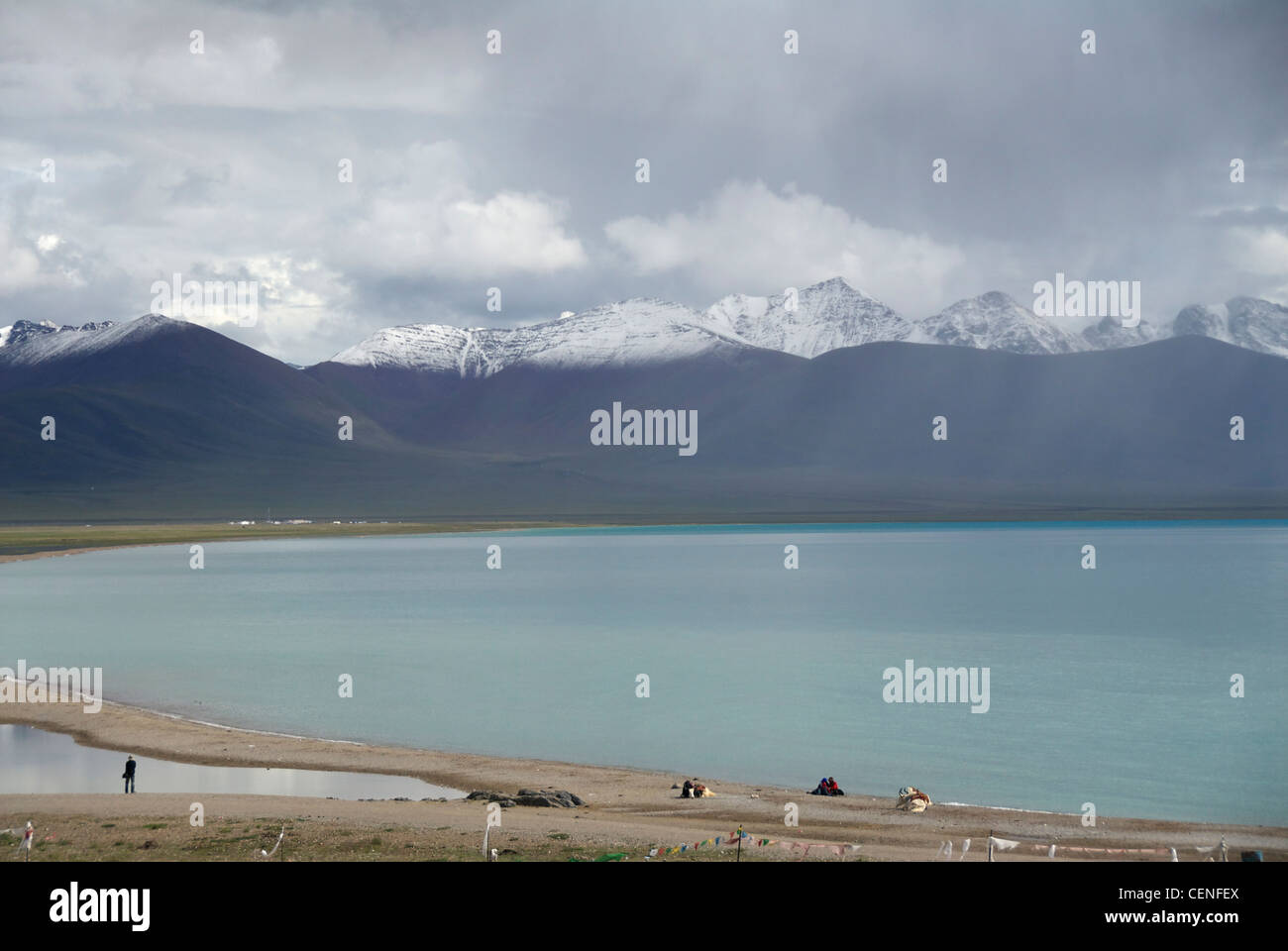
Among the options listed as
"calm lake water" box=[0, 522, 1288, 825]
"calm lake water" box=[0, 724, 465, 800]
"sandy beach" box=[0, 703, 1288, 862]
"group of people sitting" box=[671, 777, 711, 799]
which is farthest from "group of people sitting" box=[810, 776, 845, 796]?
"calm lake water" box=[0, 724, 465, 800]

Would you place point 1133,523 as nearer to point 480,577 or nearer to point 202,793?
point 480,577

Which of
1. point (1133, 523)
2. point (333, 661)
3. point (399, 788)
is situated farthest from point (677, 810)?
point (1133, 523)

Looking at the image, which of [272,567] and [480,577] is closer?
[480,577]

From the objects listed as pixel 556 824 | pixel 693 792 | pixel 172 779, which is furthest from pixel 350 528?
pixel 556 824

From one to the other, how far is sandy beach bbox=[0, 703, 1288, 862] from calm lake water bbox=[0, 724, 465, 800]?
716 mm

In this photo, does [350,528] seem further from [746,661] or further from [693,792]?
[693,792]

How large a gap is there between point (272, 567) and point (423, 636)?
4920 cm

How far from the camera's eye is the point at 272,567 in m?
97.9

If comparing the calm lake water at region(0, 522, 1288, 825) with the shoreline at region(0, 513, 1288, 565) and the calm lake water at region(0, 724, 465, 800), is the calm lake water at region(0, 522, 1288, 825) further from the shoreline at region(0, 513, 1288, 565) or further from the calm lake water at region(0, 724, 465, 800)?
the shoreline at region(0, 513, 1288, 565)

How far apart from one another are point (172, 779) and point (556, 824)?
32.8 feet

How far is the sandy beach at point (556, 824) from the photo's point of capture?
16219 mm

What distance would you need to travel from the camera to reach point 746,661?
46.2 meters

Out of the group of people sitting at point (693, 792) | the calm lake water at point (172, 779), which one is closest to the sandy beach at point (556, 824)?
the group of people sitting at point (693, 792)

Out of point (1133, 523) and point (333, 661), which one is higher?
point (1133, 523)
